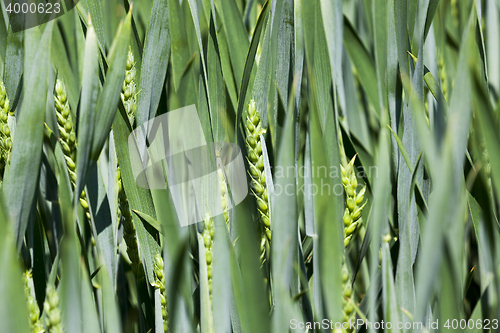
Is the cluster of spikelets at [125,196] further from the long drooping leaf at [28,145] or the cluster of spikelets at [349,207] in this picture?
the cluster of spikelets at [349,207]

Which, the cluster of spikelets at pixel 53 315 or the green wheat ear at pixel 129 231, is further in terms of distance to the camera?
the green wheat ear at pixel 129 231

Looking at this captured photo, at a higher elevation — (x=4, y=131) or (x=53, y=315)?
(x=4, y=131)

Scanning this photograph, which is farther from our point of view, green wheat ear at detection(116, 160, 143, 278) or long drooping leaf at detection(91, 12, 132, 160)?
green wheat ear at detection(116, 160, 143, 278)

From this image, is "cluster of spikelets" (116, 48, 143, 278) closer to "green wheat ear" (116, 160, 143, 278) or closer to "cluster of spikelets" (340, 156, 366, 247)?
"green wheat ear" (116, 160, 143, 278)

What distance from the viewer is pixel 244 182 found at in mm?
349

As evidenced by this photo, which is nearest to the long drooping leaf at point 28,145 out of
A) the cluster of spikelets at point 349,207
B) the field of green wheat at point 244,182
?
the field of green wheat at point 244,182

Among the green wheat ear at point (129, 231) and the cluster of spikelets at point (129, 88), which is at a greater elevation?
the cluster of spikelets at point (129, 88)

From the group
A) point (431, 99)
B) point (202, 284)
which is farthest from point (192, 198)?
point (431, 99)

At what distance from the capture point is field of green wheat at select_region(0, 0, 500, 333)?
0.70ft

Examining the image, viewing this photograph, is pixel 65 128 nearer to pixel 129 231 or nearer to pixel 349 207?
pixel 129 231

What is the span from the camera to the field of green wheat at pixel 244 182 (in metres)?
0.21

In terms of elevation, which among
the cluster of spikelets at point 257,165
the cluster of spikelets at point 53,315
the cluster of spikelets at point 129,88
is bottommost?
the cluster of spikelets at point 53,315

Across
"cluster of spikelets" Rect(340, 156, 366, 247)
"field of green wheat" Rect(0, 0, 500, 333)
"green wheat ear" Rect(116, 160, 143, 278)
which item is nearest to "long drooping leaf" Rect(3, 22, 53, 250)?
"field of green wheat" Rect(0, 0, 500, 333)

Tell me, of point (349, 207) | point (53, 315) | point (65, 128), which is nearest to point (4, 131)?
point (65, 128)
